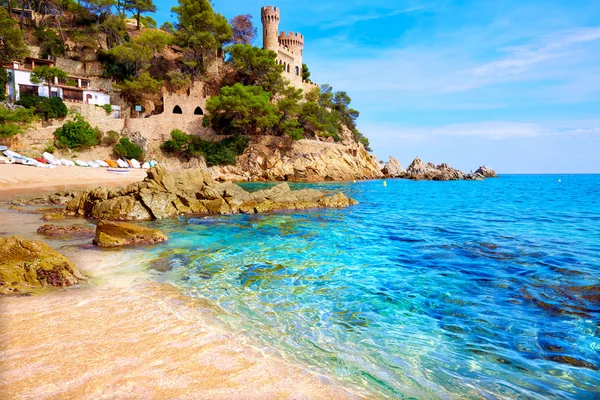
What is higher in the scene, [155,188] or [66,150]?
[66,150]

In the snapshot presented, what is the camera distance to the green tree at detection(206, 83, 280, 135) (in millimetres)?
42719

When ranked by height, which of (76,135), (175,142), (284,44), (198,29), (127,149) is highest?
(284,44)

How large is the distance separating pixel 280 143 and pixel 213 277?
41.5 metres

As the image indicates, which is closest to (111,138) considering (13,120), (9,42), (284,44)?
(13,120)

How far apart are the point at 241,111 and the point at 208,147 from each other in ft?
21.6

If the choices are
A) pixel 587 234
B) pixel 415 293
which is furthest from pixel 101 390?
pixel 587 234

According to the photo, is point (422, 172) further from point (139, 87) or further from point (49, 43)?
point (49, 43)

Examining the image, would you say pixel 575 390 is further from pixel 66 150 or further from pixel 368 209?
pixel 66 150

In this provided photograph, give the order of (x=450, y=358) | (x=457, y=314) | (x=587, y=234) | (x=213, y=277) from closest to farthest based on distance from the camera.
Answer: (x=450, y=358), (x=457, y=314), (x=213, y=277), (x=587, y=234)

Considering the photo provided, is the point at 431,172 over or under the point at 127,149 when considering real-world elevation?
under

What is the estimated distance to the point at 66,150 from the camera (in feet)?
121

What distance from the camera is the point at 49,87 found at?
41.0 meters

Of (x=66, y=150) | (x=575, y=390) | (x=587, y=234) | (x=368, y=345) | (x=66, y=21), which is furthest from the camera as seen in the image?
(x=66, y=21)

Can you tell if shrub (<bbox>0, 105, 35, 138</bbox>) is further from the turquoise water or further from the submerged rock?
the turquoise water
